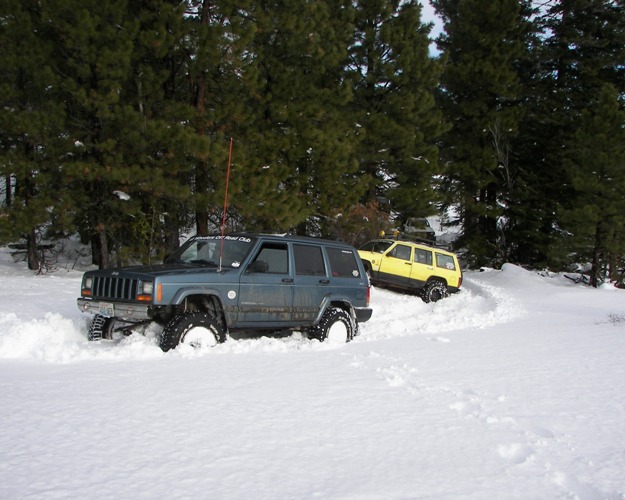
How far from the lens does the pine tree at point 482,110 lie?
27.8m

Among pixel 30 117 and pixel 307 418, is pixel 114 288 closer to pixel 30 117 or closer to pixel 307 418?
pixel 307 418

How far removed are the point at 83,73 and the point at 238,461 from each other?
14.0 m

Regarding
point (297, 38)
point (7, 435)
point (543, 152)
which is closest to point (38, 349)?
point (7, 435)

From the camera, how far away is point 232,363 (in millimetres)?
6453

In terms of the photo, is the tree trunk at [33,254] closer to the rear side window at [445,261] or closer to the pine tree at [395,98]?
the pine tree at [395,98]

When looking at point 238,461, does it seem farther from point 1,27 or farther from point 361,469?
point 1,27

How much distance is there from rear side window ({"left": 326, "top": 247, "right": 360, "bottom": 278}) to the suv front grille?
338 centimetres

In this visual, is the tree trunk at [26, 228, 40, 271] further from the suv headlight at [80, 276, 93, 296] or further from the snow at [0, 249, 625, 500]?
the suv headlight at [80, 276, 93, 296]

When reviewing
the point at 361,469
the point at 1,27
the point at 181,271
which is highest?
the point at 1,27

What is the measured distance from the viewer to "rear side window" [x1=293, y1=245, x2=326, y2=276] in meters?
8.77

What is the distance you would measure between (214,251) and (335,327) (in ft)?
7.58

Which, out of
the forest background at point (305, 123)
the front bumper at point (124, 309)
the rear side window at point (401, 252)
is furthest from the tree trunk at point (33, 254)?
the front bumper at point (124, 309)

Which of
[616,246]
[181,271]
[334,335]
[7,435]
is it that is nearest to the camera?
[7,435]

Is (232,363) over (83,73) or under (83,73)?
under
